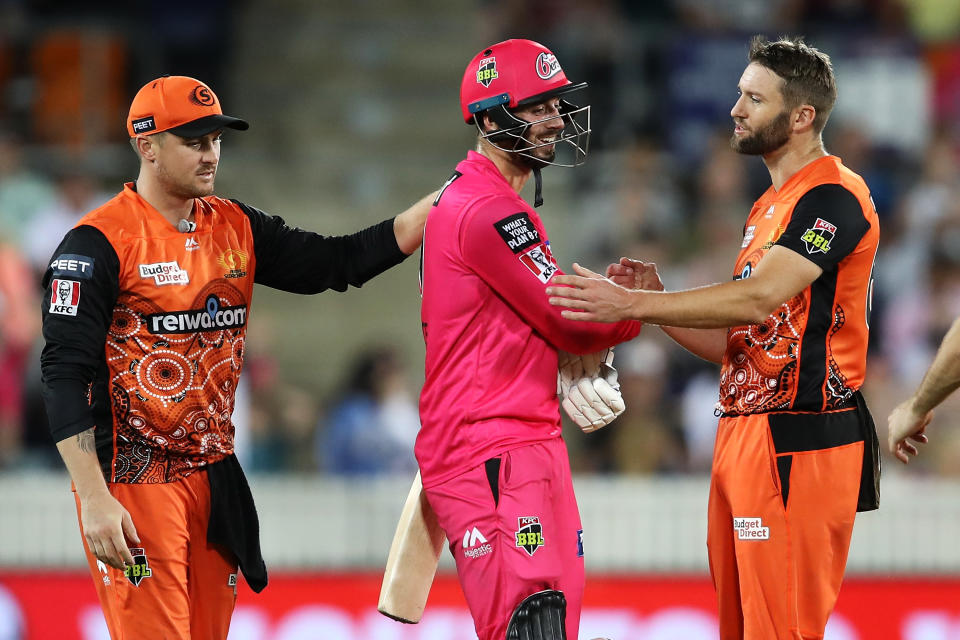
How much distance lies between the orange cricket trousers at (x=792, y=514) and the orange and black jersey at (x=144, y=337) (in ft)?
6.42

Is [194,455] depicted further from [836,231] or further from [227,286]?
[836,231]

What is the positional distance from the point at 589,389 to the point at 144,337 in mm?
1631

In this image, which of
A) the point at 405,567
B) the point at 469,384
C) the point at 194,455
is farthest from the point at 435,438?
the point at 194,455

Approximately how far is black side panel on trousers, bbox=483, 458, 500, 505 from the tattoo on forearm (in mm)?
1375

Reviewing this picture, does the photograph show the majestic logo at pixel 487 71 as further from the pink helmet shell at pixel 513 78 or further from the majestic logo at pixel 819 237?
the majestic logo at pixel 819 237

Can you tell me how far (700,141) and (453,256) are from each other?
775cm

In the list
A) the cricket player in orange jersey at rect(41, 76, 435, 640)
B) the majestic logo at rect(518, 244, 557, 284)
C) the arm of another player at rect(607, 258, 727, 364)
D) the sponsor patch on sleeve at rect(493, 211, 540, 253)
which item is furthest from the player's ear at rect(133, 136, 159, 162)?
the arm of another player at rect(607, 258, 727, 364)

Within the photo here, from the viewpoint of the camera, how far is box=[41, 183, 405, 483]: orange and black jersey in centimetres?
490

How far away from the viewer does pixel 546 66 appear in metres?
5.18

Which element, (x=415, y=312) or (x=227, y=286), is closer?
(x=227, y=286)

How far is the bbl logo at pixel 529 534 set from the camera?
16.0ft

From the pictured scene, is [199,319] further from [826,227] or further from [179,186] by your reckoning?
[826,227]

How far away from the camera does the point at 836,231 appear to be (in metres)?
4.96

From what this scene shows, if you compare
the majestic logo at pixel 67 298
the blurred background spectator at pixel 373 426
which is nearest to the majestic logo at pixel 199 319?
the majestic logo at pixel 67 298
